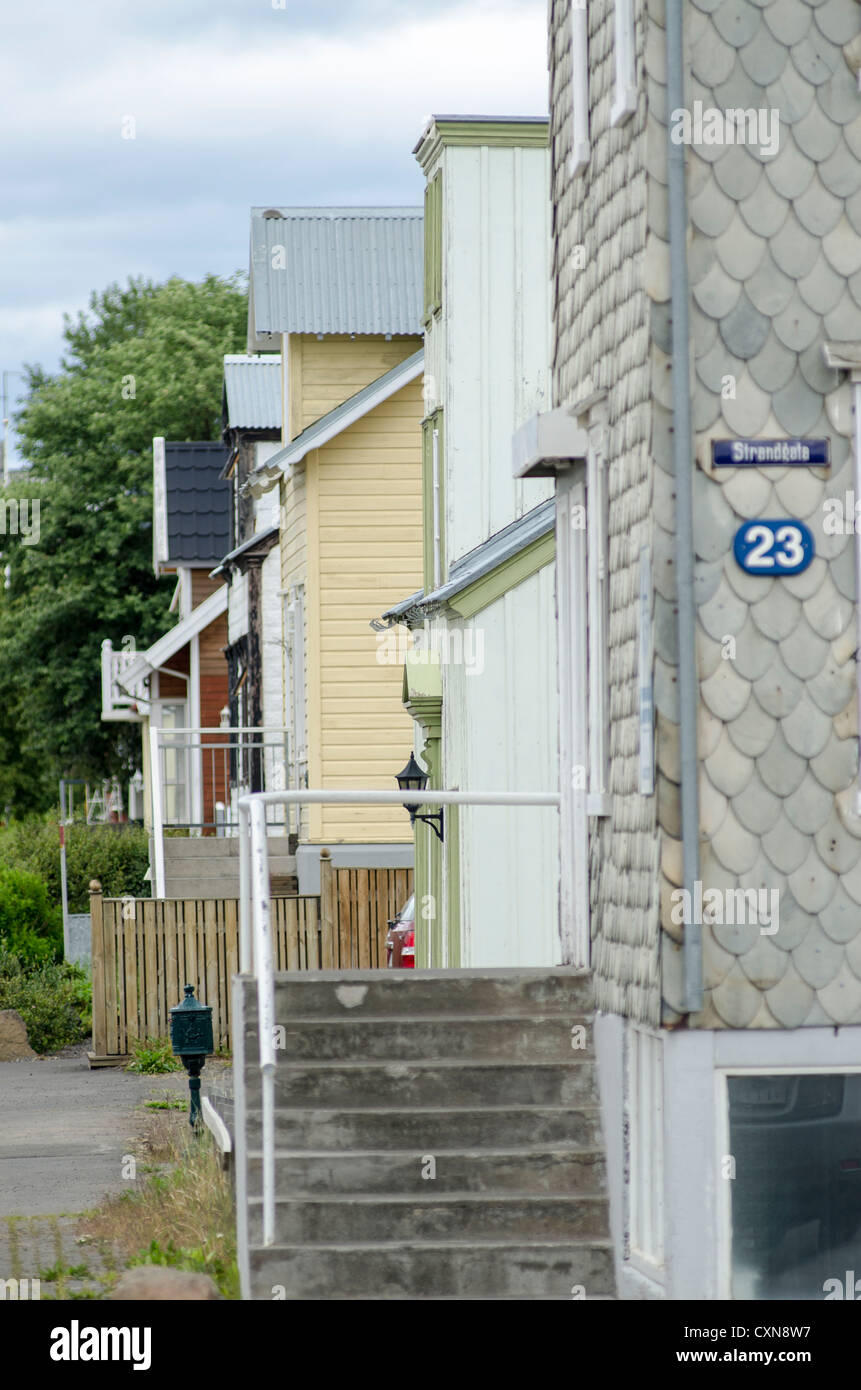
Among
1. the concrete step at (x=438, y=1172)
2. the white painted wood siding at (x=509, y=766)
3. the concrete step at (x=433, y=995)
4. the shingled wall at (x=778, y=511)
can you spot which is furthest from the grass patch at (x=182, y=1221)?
the shingled wall at (x=778, y=511)

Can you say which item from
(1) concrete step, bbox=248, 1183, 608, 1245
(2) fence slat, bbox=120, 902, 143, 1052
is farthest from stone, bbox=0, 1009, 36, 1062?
(1) concrete step, bbox=248, 1183, 608, 1245

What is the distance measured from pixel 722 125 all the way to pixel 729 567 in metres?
1.87

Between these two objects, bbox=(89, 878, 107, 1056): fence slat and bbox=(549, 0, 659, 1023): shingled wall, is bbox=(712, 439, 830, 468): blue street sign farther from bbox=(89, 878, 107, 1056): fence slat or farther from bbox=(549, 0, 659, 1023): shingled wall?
bbox=(89, 878, 107, 1056): fence slat

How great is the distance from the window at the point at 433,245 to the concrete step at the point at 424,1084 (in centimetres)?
887

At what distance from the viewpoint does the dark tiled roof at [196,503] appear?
115 feet

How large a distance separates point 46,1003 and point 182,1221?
11.5 meters

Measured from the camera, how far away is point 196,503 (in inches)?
1399

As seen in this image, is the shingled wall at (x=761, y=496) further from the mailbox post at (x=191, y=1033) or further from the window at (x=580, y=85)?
the mailbox post at (x=191, y=1033)

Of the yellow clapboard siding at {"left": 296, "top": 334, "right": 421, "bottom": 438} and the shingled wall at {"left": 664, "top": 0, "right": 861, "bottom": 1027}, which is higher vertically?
the yellow clapboard siding at {"left": 296, "top": 334, "right": 421, "bottom": 438}

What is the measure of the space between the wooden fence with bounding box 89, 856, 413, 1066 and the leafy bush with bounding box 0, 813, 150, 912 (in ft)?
35.7

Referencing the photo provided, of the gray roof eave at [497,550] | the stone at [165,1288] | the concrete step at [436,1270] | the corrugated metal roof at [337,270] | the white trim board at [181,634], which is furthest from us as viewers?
the white trim board at [181,634]

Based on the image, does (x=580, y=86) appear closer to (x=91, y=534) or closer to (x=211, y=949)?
(x=211, y=949)

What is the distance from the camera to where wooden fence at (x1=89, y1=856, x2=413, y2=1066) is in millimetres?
19844
